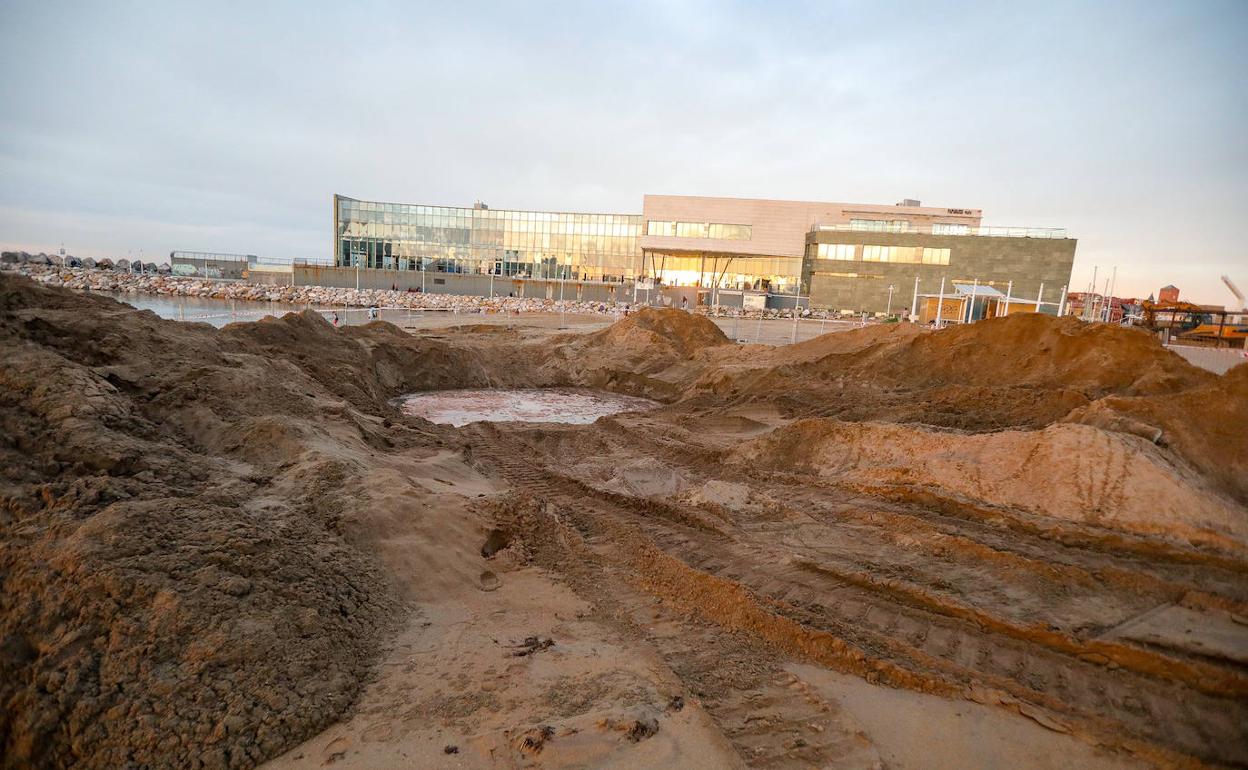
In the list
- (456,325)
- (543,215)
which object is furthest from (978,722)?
(543,215)

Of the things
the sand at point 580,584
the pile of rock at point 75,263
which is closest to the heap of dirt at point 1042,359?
the sand at point 580,584

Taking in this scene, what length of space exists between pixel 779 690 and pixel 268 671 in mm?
3006

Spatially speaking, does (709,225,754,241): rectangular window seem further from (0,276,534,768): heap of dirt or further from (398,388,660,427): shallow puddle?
(0,276,534,768): heap of dirt

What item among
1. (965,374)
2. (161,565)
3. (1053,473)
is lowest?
(161,565)

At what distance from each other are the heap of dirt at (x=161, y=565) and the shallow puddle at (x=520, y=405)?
6060 mm

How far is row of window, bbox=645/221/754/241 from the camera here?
53.8 meters

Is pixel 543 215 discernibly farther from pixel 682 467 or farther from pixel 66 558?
pixel 66 558

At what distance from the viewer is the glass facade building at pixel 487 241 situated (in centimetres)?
5972

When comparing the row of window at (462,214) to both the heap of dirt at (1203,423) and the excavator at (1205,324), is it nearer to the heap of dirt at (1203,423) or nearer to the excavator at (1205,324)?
the excavator at (1205,324)

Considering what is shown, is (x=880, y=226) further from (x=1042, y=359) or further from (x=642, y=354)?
(x=1042, y=359)

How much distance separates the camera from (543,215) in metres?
59.8

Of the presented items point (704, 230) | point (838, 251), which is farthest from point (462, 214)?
point (838, 251)

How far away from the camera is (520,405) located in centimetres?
1452

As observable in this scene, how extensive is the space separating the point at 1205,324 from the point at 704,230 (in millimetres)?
35188
